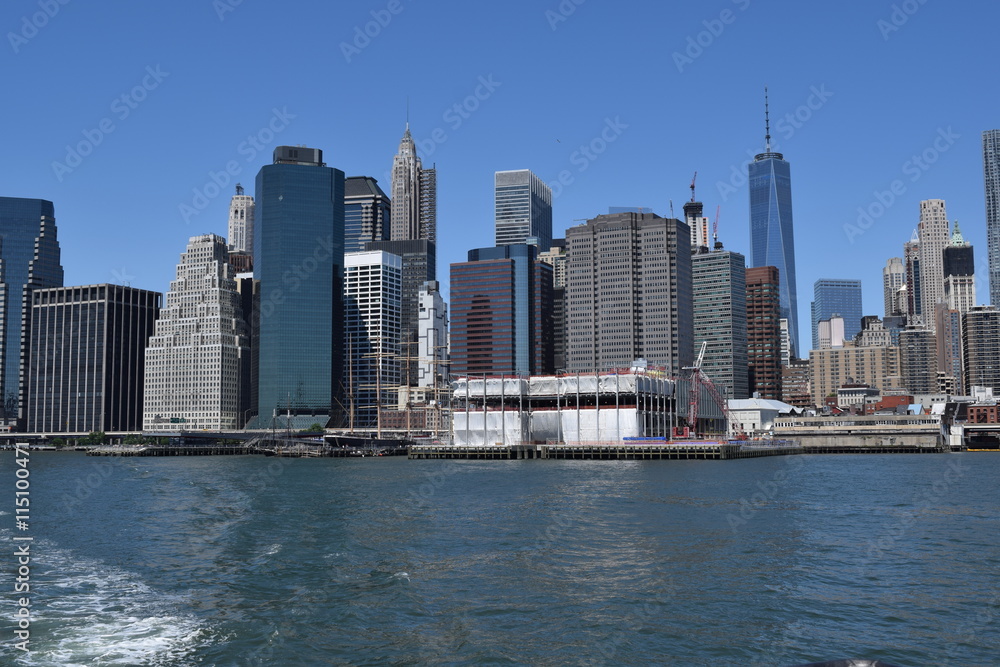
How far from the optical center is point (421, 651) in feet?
96.9

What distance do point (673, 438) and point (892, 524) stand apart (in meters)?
115

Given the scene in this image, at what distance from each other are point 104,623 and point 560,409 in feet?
471

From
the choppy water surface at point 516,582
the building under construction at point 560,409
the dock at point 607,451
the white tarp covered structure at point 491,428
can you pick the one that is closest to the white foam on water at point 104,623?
the choppy water surface at point 516,582

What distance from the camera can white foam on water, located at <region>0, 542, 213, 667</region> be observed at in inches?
1152

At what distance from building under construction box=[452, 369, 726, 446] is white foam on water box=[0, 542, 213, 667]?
132 m

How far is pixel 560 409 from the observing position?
6860 inches

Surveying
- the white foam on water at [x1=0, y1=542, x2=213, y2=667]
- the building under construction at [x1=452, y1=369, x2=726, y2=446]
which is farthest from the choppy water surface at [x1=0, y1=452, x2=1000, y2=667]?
the building under construction at [x1=452, y1=369, x2=726, y2=446]

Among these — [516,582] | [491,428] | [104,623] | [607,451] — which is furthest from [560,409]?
[104,623]

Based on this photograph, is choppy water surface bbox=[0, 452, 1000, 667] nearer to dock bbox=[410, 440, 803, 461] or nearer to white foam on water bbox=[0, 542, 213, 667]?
white foam on water bbox=[0, 542, 213, 667]

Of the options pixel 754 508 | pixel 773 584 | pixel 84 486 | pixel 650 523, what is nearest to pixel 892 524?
pixel 754 508

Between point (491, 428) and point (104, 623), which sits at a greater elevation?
point (491, 428)

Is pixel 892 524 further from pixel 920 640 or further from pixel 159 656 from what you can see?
pixel 159 656

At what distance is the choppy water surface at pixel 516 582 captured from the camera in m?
30.0

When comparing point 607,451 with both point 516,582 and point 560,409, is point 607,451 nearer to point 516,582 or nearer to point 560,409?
point 560,409
